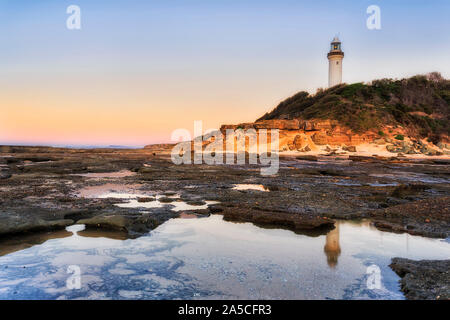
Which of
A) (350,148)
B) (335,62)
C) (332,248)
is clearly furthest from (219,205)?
(335,62)

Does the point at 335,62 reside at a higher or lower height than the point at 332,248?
higher

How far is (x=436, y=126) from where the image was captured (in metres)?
43.9

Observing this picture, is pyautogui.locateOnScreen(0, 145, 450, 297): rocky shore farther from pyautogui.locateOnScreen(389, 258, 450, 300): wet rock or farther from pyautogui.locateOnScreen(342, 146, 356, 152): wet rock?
pyautogui.locateOnScreen(342, 146, 356, 152): wet rock

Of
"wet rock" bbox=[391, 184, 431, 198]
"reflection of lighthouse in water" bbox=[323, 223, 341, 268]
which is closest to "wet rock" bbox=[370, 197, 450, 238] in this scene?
"reflection of lighthouse in water" bbox=[323, 223, 341, 268]

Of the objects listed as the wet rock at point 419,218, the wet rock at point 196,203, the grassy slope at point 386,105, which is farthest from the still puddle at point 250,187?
the grassy slope at point 386,105

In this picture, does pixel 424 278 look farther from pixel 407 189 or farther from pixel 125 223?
pixel 407 189

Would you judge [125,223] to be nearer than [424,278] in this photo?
No

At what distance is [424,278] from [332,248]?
1.46 m

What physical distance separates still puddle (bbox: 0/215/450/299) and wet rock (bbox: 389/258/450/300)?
12 centimetres

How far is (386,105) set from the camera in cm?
4616

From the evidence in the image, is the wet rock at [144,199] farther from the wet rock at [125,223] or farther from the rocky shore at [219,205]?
the wet rock at [125,223]

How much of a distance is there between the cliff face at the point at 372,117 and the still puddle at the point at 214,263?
104 ft
